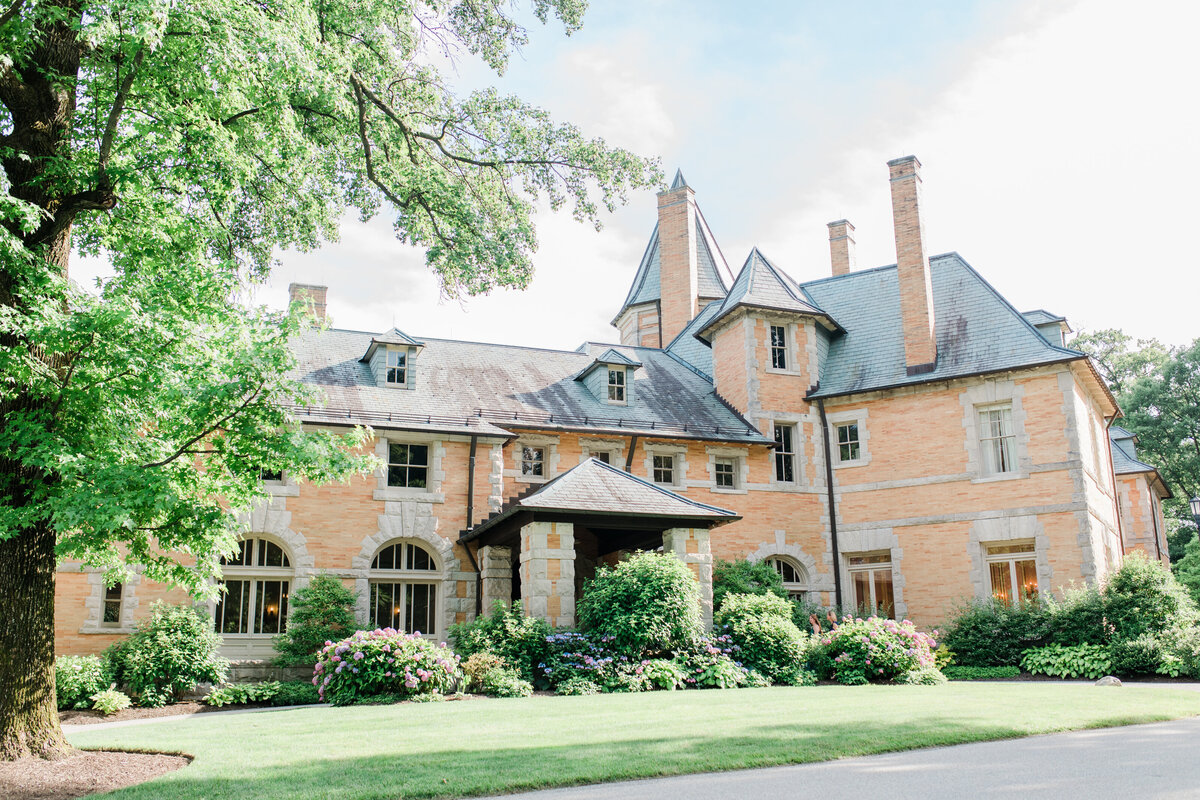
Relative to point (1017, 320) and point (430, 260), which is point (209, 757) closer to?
point (430, 260)

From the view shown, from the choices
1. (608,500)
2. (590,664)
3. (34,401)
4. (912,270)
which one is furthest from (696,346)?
(34,401)

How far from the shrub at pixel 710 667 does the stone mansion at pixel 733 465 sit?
4.69ft

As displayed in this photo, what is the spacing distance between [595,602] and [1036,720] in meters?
7.98

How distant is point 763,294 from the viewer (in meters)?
24.9

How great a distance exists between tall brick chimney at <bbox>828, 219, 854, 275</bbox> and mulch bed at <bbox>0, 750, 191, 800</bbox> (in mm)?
25355

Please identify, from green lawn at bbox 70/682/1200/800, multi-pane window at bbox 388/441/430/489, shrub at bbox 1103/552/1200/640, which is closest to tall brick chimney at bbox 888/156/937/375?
shrub at bbox 1103/552/1200/640

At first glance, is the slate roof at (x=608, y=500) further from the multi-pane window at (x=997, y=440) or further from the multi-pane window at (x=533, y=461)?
the multi-pane window at (x=997, y=440)

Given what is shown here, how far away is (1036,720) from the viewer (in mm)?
10234

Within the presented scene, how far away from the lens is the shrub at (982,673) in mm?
18219

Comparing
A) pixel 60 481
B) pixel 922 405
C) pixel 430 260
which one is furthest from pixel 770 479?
pixel 60 481

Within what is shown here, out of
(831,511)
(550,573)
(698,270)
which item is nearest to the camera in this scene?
(550,573)

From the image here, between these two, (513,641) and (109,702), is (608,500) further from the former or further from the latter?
(109,702)

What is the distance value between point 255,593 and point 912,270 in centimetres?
1746

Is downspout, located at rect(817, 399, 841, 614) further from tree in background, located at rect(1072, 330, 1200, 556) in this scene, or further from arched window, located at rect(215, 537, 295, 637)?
tree in background, located at rect(1072, 330, 1200, 556)
